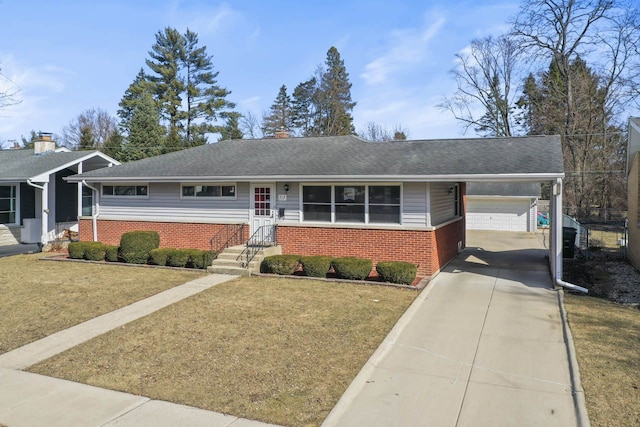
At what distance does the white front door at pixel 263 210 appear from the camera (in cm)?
1402

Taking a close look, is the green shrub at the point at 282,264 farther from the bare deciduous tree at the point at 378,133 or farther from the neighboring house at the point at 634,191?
the bare deciduous tree at the point at 378,133

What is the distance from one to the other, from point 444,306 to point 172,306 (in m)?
5.60

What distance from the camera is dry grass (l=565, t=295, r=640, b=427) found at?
477 centimetres

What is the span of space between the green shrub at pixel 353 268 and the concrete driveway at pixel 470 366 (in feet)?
5.39

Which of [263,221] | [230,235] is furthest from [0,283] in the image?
[263,221]

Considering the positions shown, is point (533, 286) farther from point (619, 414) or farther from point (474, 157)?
point (619, 414)

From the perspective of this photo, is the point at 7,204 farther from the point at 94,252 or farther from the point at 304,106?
the point at 304,106

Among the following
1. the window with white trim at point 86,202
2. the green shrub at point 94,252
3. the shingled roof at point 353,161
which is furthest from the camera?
the window with white trim at point 86,202

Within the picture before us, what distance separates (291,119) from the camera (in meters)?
52.9

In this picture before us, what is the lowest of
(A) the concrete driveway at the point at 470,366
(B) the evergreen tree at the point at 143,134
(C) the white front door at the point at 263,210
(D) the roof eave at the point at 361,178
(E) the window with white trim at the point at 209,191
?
(A) the concrete driveway at the point at 470,366

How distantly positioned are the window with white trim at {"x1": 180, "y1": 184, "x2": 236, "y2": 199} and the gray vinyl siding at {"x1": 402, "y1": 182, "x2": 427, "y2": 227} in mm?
5672

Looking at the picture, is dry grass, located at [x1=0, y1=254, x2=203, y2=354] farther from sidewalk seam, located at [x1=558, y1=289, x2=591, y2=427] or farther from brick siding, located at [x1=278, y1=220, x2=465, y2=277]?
sidewalk seam, located at [x1=558, y1=289, x2=591, y2=427]

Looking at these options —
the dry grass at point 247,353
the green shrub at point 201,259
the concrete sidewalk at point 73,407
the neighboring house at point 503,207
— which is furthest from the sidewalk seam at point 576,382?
the neighboring house at point 503,207

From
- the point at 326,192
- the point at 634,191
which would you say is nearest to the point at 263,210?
the point at 326,192
